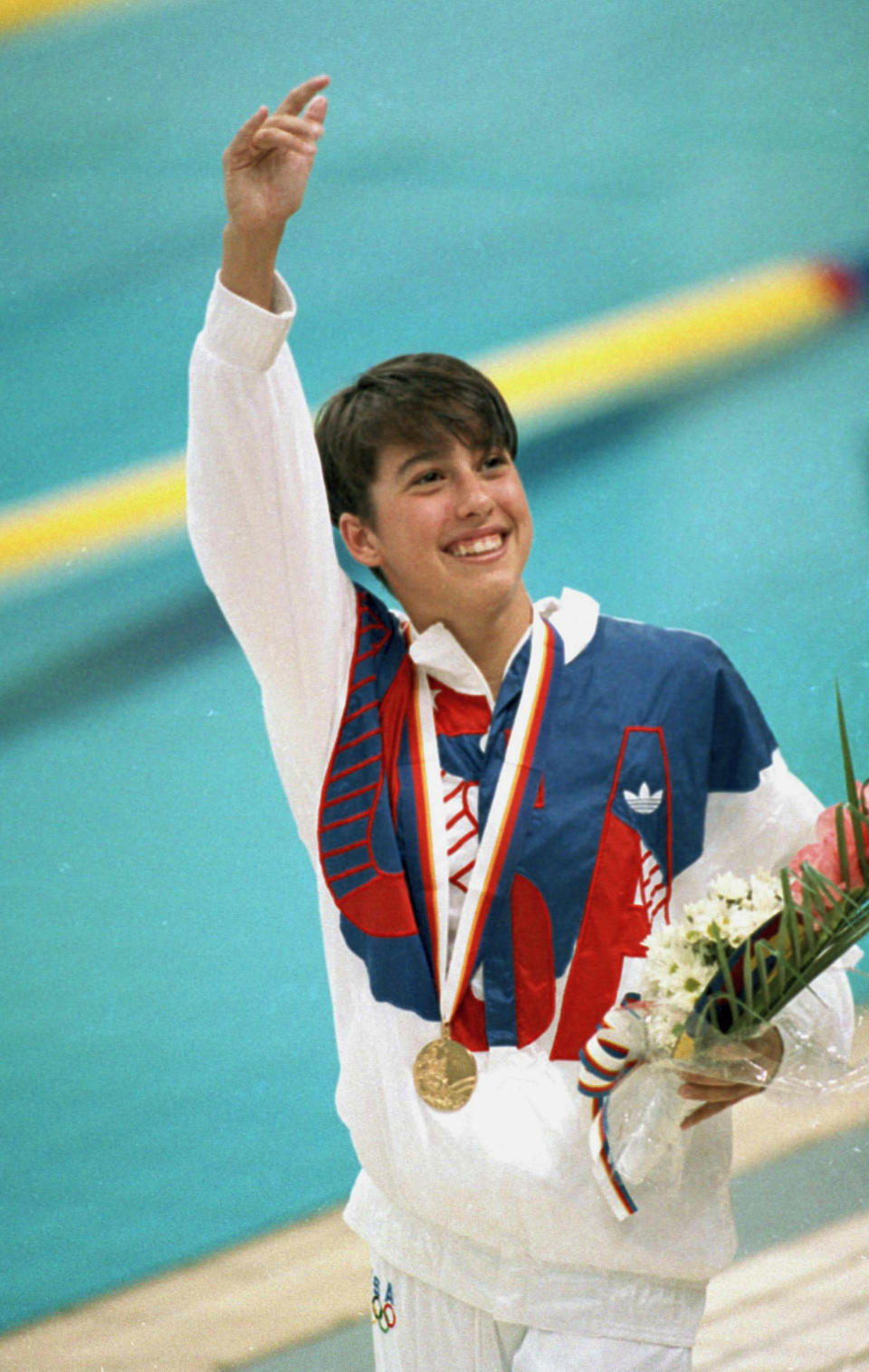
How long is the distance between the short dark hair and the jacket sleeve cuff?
0.79ft

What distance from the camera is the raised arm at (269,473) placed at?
1701 millimetres

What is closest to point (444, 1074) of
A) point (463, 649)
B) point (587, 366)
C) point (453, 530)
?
point (463, 649)

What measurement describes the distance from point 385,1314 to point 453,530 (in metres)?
0.85

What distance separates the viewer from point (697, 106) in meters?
3.57

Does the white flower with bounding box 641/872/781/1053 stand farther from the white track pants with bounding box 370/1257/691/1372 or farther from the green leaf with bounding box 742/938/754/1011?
the white track pants with bounding box 370/1257/691/1372

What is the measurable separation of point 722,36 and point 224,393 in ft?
7.28

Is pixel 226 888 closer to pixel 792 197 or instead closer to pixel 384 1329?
pixel 384 1329

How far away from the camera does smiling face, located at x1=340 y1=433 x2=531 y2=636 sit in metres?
1.92

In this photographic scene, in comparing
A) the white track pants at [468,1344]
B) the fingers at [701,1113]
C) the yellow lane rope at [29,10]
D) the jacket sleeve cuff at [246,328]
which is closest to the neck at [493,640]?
the jacket sleeve cuff at [246,328]

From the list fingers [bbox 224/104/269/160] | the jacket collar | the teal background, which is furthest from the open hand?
the teal background

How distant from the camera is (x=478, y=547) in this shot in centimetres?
192

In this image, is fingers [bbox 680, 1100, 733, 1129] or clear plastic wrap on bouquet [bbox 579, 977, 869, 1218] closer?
clear plastic wrap on bouquet [bbox 579, 977, 869, 1218]

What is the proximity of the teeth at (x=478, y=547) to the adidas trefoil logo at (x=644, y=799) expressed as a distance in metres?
0.29

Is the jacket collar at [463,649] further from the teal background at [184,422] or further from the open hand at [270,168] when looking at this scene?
the teal background at [184,422]
